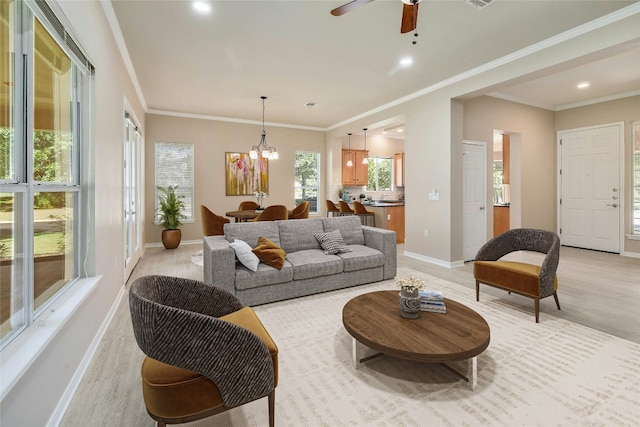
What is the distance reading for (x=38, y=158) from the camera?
1.69 m

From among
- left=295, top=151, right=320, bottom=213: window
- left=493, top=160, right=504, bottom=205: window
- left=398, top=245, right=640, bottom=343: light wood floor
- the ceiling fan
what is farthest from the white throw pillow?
left=493, top=160, right=504, bottom=205: window

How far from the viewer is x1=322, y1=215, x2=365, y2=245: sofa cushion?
13.8 feet

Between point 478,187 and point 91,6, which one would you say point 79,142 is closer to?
point 91,6

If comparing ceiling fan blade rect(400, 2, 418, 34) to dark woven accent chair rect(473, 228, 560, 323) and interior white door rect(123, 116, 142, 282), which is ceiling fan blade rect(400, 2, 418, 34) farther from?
interior white door rect(123, 116, 142, 282)

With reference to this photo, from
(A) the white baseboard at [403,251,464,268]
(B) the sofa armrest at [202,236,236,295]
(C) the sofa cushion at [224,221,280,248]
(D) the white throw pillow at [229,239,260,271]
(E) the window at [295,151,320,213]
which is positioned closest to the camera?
(B) the sofa armrest at [202,236,236,295]

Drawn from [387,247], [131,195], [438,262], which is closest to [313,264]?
[387,247]

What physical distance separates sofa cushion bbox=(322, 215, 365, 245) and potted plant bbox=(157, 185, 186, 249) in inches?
145

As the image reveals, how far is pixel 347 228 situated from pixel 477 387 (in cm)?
262

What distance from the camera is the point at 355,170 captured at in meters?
8.48

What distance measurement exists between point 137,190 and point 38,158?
4123mm

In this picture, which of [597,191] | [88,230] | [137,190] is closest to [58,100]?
[88,230]

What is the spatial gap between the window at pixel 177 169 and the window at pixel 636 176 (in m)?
8.55

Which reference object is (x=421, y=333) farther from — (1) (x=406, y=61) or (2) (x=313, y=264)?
(1) (x=406, y=61)

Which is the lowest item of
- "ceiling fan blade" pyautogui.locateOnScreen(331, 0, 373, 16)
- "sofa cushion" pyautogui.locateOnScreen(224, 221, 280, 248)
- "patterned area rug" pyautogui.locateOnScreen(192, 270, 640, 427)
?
"patterned area rug" pyautogui.locateOnScreen(192, 270, 640, 427)
